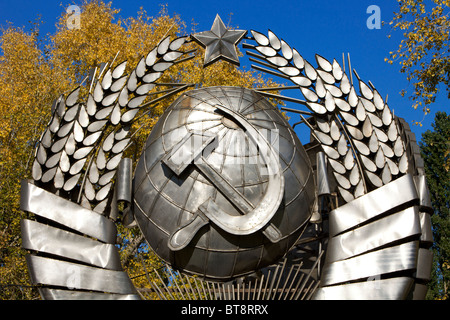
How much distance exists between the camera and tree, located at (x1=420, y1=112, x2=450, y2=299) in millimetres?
17234

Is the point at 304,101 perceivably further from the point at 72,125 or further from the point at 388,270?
the point at 72,125

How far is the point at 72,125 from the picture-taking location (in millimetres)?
8383

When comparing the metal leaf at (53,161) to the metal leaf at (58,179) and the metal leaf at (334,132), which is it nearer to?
the metal leaf at (58,179)

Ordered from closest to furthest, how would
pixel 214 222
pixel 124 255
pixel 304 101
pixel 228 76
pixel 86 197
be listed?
pixel 214 222 < pixel 86 197 < pixel 304 101 < pixel 124 255 < pixel 228 76

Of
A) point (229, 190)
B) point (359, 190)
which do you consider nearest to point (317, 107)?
point (359, 190)

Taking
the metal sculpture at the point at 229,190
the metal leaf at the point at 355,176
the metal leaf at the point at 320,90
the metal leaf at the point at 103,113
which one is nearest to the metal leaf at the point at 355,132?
the metal sculpture at the point at 229,190

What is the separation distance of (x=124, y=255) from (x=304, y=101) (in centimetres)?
791

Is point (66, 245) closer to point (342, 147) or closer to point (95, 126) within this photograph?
point (95, 126)

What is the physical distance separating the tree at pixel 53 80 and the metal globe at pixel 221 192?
5108mm

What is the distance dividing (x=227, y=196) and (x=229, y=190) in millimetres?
96

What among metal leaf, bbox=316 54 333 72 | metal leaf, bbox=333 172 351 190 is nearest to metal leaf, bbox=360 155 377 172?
metal leaf, bbox=333 172 351 190

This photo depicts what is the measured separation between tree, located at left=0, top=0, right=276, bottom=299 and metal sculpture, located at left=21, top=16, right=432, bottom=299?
186 inches
